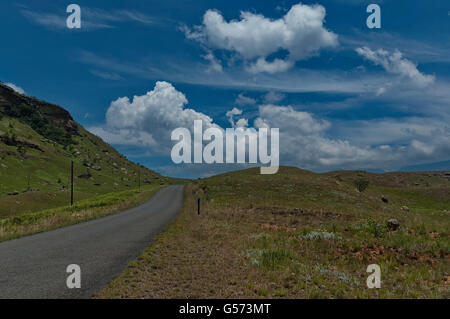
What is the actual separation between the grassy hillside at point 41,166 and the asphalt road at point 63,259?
60132 millimetres

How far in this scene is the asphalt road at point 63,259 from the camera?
25.1 ft

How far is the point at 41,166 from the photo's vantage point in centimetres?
12025

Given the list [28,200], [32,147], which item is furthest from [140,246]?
[32,147]

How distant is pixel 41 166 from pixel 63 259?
446ft

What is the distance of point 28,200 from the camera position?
7200cm

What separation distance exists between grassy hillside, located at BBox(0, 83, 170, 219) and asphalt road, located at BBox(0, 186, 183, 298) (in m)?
60.1

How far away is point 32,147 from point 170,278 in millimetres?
163145

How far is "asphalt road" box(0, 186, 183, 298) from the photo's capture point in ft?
25.1
